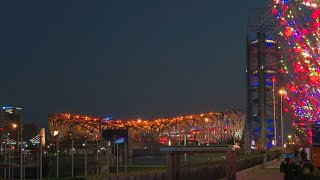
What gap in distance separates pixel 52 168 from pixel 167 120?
75.5m

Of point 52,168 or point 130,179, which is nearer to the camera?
point 130,179

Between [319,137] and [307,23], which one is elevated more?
[307,23]

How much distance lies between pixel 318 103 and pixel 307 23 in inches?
212

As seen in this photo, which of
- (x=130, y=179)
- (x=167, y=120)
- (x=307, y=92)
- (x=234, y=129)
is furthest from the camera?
(x=234, y=129)

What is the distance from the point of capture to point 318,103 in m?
24.1

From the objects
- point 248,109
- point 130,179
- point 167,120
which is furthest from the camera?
point 248,109

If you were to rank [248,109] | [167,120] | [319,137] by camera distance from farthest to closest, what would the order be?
[248,109] < [167,120] < [319,137]

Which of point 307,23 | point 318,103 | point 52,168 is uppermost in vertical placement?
point 307,23

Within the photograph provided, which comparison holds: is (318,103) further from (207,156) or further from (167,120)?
(167,120)

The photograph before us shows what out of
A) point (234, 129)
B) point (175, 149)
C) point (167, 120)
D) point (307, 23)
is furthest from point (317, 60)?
point (234, 129)

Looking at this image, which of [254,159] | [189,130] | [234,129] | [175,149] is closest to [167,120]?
[189,130]

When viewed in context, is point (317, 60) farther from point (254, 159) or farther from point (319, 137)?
point (254, 159)

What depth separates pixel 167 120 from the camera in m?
112

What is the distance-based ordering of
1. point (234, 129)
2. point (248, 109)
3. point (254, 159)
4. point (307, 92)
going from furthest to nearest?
point (248, 109), point (234, 129), point (254, 159), point (307, 92)
